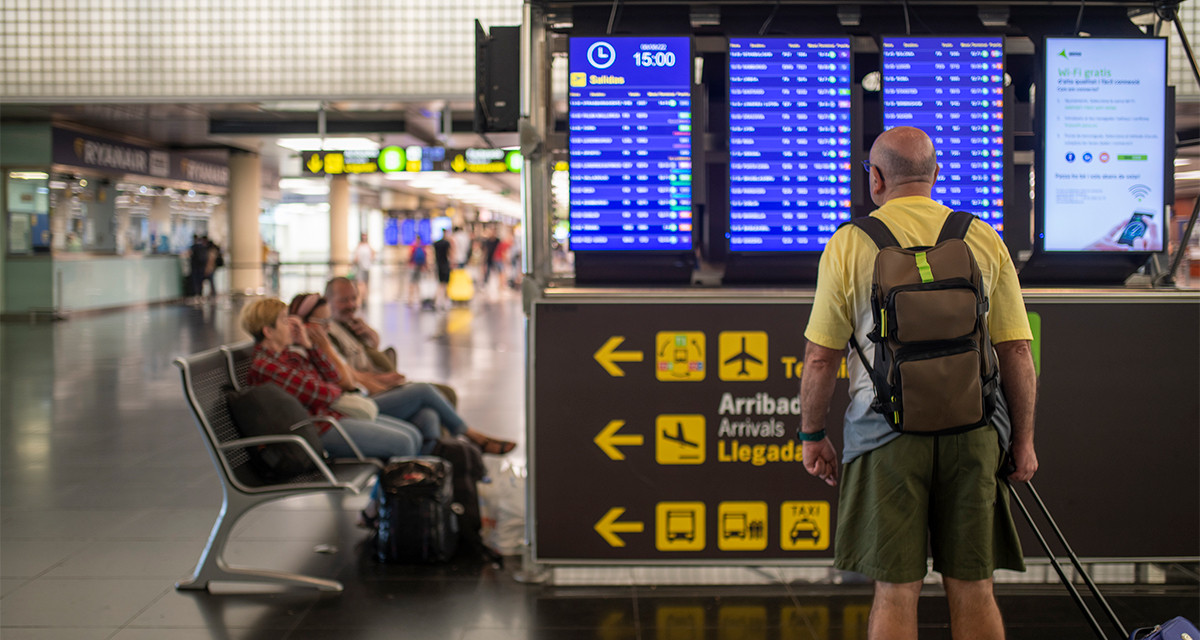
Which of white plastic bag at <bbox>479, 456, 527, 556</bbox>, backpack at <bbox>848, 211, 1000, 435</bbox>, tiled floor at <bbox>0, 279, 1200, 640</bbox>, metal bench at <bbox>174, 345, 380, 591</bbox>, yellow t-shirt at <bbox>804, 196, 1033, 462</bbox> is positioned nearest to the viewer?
backpack at <bbox>848, 211, 1000, 435</bbox>

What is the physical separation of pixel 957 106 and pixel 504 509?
9.05 ft

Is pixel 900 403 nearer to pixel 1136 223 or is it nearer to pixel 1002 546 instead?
pixel 1002 546

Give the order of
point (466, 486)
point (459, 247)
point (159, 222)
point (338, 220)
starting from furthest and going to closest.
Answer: point (338, 220)
point (459, 247)
point (159, 222)
point (466, 486)

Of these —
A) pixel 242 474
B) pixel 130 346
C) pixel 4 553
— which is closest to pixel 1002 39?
pixel 242 474

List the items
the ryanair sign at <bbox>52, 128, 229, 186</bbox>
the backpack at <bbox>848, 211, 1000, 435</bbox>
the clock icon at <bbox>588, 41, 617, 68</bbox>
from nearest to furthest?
the backpack at <bbox>848, 211, 1000, 435</bbox>, the clock icon at <bbox>588, 41, 617, 68</bbox>, the ryanair sign at <bbox>52, 128, 229, 186</bbox>

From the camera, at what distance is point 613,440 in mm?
3830

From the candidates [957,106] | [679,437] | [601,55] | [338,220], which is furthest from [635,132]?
[338,220]

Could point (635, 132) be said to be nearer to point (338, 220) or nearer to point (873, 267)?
point (873, 267)

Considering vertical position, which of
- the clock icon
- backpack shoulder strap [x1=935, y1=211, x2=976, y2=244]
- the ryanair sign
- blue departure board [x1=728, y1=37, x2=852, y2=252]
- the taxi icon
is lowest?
the taxi icon

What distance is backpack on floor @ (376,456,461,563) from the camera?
4.10m

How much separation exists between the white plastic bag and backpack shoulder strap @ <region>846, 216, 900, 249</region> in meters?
2.41

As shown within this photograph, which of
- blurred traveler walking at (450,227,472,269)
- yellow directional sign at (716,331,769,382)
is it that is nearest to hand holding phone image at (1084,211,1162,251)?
yellow directional sign at (716,331,769,382)

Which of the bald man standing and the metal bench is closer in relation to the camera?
the bald man standing

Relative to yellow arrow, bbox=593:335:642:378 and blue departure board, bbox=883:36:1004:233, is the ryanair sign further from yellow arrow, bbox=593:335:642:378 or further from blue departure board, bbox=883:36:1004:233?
blue departure board, bbox=883:36:1004:233
